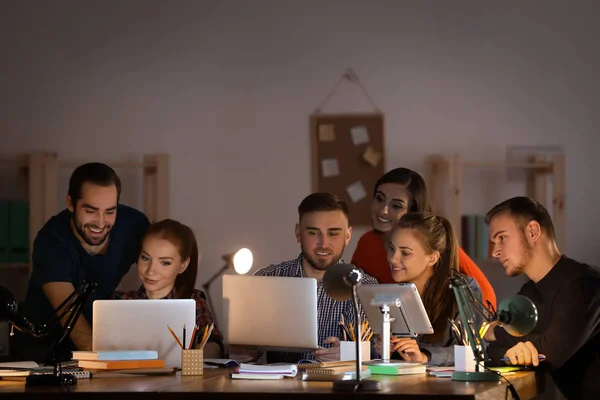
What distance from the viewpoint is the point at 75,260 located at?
11.8ft

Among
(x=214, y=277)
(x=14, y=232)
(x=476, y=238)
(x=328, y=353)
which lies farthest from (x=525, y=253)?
(x=14, y=232)

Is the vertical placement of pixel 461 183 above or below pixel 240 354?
above

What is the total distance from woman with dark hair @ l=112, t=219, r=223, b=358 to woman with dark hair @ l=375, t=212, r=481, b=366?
0.68m

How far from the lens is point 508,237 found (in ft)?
9.73

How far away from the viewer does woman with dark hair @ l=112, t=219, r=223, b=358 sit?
11.1 feet

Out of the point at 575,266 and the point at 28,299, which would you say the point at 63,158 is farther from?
the point at 575,266

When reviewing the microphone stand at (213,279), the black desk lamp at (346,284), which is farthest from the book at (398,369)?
the microphone stand at (213,279)

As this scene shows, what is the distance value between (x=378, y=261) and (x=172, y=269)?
0.88 m

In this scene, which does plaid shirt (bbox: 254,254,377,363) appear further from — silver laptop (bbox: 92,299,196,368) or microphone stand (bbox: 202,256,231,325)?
microphone stand (bbox: 202,256,231,325)

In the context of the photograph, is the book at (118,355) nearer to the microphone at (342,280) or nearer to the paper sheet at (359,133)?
the microphone at (342,280)

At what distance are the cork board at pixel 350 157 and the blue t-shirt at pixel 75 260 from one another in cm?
180

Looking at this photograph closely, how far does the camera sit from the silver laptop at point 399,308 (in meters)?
2.76

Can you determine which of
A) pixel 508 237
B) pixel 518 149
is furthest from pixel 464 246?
pixel 508 237

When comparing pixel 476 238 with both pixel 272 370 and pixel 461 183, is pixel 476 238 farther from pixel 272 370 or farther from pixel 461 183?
pixel 272 370
